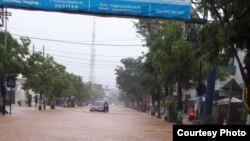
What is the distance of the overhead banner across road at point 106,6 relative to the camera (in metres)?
26.4

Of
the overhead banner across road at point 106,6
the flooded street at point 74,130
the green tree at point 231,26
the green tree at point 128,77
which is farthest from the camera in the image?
the green tree at point 128,77

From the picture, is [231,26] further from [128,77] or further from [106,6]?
[128,77]

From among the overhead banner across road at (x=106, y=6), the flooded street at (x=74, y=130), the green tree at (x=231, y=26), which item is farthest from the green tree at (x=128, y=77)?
the green tree at (x=231, y=26)

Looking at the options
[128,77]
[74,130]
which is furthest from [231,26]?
[128,77]

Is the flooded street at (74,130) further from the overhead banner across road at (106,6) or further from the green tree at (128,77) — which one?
the green tree at (128,77)

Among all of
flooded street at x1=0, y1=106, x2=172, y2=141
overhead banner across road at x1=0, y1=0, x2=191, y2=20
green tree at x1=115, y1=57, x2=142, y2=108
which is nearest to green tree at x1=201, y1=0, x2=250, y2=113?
flooded street at x1=0, y1=106, x2=172, y2=141

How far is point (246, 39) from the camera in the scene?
13961 mm

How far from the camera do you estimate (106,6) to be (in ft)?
87.2

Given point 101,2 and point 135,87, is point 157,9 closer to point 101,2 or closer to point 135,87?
point 101,2

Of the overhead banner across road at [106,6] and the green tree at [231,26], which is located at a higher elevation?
the overhead banner across road at [106,6]

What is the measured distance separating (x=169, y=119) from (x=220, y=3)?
3142 centimetres

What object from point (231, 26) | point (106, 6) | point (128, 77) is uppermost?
point (106, 6)

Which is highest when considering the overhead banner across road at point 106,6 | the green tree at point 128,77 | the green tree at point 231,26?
the overhead banner across road at point 106,6

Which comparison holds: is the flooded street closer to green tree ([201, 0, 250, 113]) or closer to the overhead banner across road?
the overhead banner across road
